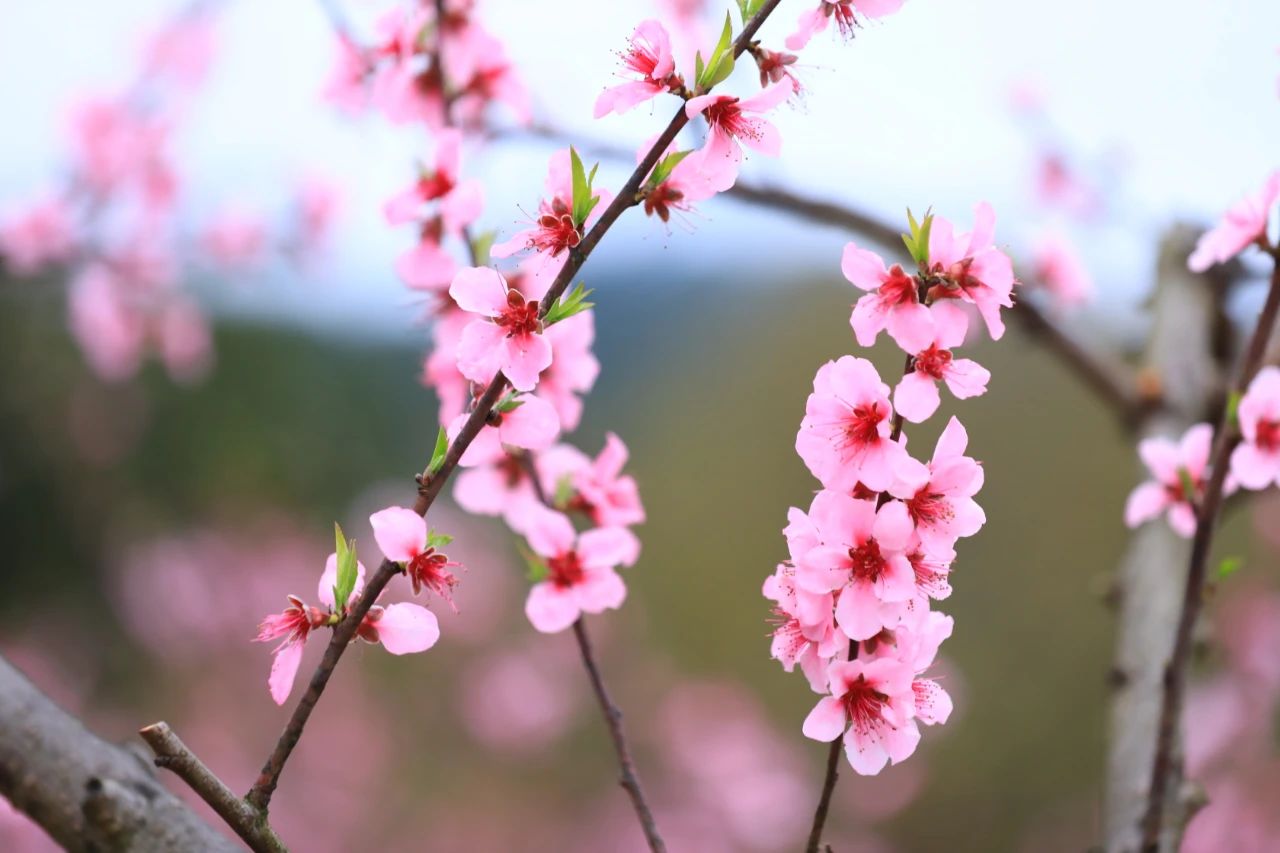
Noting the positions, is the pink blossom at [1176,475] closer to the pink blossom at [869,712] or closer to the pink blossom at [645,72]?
the pink blossom at [869,712]

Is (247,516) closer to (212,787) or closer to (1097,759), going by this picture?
(1097,759)

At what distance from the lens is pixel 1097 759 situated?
2.87 m

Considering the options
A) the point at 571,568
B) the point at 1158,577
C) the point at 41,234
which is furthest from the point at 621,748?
the point at 41,234

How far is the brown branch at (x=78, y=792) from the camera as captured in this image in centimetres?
50

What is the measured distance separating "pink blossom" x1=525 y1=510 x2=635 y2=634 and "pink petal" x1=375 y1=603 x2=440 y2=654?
117mm

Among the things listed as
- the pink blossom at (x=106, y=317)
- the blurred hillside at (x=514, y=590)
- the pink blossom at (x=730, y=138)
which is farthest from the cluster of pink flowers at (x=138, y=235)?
the pink blossom at (x=730, y=138)

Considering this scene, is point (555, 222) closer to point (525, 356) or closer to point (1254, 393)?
point (525, 356)

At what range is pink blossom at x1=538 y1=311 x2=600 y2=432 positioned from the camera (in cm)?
74

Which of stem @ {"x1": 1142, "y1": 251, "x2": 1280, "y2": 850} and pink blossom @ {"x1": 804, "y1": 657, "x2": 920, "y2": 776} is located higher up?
stem @ {"x1": 1142, "y1": 251, "x2": 1280, "y2": 850}

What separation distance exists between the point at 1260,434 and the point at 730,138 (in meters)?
0.43

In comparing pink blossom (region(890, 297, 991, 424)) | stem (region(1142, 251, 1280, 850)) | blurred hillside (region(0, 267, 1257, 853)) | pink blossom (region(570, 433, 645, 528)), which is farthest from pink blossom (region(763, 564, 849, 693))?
blurred hillside (region(0, 267, 1257, 853))

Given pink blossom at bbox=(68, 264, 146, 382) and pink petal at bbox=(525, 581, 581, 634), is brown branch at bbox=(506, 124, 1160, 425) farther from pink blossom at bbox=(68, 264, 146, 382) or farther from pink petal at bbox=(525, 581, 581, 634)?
pink blossom at bbox=(68, 264, 146, 382)

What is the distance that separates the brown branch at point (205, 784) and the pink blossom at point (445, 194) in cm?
40

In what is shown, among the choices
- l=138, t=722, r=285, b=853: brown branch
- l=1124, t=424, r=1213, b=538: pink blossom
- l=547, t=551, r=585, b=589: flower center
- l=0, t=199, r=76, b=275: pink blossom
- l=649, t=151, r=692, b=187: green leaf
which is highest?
l=0, t=199, r=76, b=275: pink blossom
